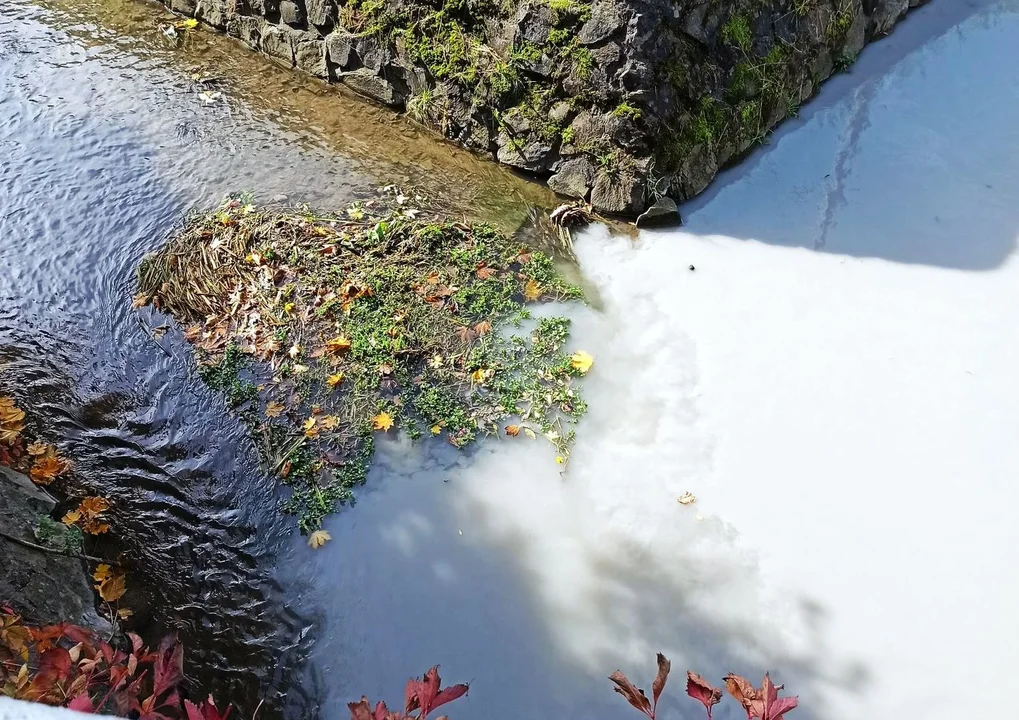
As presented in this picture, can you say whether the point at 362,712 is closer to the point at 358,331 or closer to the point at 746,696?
the point at 746,696

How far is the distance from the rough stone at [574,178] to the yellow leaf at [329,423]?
2.71 metres

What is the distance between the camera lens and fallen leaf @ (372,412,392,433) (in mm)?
4160

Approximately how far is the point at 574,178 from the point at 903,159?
2.70 metres

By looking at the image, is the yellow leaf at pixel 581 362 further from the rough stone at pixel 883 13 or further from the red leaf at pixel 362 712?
the rough stone at pixel 883 13

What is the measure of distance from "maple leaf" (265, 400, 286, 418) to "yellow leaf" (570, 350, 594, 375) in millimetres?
1866

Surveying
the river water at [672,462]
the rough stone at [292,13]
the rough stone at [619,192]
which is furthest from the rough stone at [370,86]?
the rough stone at [619,192]

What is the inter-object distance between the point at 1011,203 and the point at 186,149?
6.80 metres

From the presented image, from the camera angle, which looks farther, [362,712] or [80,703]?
[362,712]

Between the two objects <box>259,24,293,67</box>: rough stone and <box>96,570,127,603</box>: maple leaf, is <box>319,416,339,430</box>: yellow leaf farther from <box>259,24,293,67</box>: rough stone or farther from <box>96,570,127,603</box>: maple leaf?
<box>259,24,293,67</box>: rough stone

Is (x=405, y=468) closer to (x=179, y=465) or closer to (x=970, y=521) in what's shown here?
(x=179, y=465)

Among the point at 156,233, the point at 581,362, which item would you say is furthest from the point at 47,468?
the point at 581,362

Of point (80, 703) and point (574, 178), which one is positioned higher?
point (574, 178)

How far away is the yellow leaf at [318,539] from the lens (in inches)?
145

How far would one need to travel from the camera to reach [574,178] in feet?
18.1
